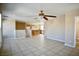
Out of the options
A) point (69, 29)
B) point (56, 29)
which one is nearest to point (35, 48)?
point (56, 29)

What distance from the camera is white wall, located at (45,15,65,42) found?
9.22 ft

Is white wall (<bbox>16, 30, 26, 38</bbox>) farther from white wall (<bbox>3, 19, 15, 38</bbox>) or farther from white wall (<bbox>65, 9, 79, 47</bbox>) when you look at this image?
white wall (<bbox>65, 9, 79, 47</bbox>)

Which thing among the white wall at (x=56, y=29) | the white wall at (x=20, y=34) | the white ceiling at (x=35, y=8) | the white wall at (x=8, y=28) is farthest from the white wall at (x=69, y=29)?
the white wall at (x=8, y=28)

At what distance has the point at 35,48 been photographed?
2.82 m

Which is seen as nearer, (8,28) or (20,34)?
(8,28)

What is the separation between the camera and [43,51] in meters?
2.76

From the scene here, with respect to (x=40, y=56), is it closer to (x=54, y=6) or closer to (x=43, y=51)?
(x=43, y=51)

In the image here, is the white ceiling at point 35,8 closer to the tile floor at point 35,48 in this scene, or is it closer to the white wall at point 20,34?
the white wall at point 20,34

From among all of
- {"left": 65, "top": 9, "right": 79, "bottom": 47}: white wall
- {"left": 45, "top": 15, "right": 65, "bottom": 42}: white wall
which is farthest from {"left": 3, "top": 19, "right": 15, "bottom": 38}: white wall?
{"left": 65, "top": 9, "right": 79, "bottom": 47}: white wall

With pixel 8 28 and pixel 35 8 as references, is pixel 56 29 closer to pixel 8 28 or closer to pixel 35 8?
pixel 35 8

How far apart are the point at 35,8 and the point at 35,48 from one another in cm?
89

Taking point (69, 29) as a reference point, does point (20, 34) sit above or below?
below

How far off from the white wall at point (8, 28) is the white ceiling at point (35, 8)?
0.57ft

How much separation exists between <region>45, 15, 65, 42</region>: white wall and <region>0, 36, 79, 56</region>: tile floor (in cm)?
12
